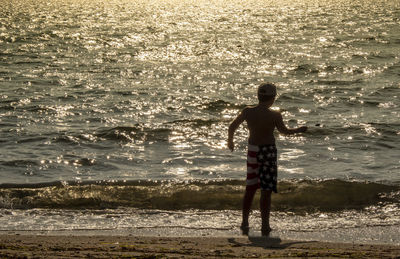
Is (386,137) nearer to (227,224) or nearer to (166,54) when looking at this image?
(227,224)

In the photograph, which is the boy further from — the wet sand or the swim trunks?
the wet sand

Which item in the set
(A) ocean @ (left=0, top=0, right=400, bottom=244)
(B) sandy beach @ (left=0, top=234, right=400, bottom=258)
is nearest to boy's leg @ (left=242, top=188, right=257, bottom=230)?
(A) ocean @ (left=0, top=0, right=400, bottom=244)

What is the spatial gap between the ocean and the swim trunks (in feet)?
2.11

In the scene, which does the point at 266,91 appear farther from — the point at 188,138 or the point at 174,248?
→ the point at 188,138

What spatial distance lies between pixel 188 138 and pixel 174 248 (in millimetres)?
8518

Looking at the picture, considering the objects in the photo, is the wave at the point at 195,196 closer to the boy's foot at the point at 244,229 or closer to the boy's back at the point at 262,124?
the boy's foot at the point at 244,229

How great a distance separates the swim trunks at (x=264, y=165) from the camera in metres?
8.46

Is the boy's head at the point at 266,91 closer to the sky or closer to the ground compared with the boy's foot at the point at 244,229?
closer to the sky

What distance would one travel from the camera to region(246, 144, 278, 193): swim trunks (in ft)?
27.8

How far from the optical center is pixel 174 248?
7324 mm

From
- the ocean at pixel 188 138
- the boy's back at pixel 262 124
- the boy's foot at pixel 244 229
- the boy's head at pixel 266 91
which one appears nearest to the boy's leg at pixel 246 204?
the boy's foot at pixel 244 229

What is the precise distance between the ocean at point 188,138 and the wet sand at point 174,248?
521mm

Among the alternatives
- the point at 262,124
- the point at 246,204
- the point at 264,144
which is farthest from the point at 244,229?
the point at 262,124

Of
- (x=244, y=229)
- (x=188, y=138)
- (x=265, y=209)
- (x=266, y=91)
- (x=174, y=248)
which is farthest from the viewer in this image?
(x=188, y=138)
